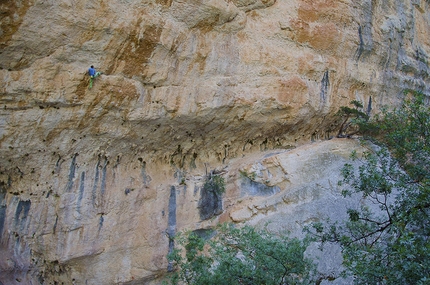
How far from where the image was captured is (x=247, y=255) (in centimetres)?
798

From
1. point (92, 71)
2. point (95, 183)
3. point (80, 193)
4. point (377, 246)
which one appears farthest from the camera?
point (95, 183)

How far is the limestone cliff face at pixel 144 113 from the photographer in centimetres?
941

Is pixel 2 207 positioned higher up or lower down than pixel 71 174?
lower down

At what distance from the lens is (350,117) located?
45.5 feet

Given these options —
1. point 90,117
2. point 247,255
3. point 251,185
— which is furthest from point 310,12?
point 247,255

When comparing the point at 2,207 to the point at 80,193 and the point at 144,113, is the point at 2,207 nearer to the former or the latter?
the point at 80,193

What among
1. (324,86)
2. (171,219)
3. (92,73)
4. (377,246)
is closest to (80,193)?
A: (171,219)

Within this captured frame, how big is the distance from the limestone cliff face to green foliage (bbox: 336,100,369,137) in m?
0.34

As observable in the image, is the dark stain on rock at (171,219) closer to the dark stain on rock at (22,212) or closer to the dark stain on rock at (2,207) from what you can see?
the dark stain on rock at (22,212)

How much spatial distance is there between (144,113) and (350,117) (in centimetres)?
687

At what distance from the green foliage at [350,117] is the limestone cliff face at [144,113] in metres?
0.34

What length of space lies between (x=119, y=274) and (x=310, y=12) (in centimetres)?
900

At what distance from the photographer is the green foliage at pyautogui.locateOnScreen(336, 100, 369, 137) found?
528 inches

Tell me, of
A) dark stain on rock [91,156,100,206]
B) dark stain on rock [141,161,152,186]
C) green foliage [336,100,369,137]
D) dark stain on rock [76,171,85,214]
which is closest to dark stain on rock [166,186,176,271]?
dark stain on rock [141,161,152,186]
